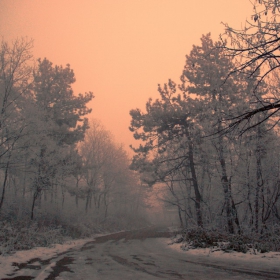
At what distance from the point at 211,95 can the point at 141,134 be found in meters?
5.51

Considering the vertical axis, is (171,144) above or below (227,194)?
above

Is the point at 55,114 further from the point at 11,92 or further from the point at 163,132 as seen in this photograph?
the point at 163,132

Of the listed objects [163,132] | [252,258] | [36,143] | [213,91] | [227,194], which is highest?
[213,91]

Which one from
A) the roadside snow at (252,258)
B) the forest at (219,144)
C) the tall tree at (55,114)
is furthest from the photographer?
the tall tree at (55,114)

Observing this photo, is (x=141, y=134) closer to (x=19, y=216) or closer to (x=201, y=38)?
(x=201, y=38)

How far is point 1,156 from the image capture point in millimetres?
12648

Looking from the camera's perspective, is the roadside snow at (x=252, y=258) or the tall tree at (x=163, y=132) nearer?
the roadside snow at (x=252, y=258)

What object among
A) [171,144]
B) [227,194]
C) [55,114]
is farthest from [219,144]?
[55,114]

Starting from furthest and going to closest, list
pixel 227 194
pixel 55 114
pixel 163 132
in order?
pixel 55 114, pixel 163 132, pixel 227 194

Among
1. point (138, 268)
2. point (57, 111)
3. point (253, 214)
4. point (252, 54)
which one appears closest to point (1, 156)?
point (57, 111)

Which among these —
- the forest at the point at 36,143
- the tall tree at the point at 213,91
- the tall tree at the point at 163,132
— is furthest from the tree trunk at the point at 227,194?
the forest at the point at 36,143

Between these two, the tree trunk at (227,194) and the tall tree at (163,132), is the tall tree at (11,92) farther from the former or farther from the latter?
the tree trunk at (227,194)

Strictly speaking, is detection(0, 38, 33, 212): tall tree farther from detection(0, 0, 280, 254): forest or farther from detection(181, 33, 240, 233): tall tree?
detection(181, 33, 240, 233): tall tree

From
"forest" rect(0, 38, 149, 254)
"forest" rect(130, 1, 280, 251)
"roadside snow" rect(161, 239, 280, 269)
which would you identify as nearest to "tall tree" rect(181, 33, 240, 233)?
"forest" rect(130, 1, 280, 251)
